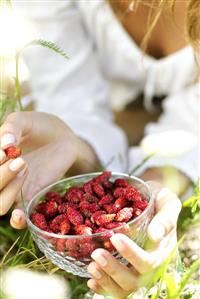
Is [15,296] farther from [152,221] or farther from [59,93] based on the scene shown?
[59,93]

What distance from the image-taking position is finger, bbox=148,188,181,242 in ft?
2.44

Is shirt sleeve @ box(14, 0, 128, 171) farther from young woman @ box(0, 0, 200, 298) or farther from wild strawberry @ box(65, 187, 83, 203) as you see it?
wild strawberry @ box(65, 187, 83, 203)

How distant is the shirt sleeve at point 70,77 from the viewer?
146 cm

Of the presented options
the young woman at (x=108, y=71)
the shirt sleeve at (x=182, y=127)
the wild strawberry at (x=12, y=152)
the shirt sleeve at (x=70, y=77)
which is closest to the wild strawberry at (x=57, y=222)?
the wild strawberry at (x=12, y=152)

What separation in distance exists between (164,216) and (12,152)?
8.4 inches

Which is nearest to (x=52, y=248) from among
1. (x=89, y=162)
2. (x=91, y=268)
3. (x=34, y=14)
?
(x=91, y=268)

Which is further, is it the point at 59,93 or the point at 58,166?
the point at 59,93

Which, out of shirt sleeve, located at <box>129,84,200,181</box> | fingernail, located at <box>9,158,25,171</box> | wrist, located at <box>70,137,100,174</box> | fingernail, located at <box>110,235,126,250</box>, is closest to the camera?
fingernail, located at <box>110,235,126,250</box>

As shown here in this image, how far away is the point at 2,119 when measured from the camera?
975 mm

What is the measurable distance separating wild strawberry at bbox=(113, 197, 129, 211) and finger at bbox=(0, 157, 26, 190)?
13 cm

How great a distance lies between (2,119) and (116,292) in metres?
0.35

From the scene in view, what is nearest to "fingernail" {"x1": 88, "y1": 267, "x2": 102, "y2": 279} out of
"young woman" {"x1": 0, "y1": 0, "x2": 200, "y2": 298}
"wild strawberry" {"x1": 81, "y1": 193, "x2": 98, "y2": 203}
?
"wild strawberry" {"x1": 81, "y1": 193, "x2": 98, "y2": 203}

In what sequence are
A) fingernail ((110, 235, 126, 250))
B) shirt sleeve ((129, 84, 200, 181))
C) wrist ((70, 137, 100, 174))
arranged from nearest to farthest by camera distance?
1. fingernail ((110, 235, 126, 250))
2. wrist ((70, 137, 100, 174))
3. shirt sleeve ((129, 84, 200, 181))

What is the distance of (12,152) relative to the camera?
31.8 inches
